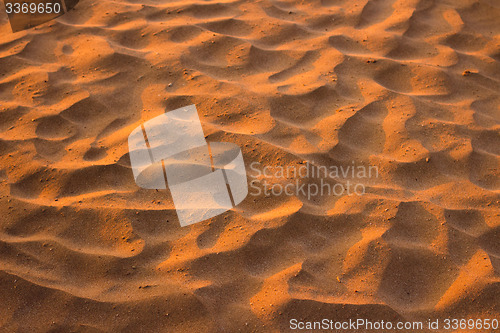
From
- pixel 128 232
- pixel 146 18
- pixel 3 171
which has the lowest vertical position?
pixel 128 232

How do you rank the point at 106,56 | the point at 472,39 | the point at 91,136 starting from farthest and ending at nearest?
the point at 472,39 < the point at 106,56 < the point at 91,136

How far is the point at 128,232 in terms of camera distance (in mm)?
1794

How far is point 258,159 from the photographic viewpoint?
Result: 80.5 inches

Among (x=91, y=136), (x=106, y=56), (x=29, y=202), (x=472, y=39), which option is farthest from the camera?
Result: (x=472, y=39)

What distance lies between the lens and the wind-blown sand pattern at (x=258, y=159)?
1.64 metres

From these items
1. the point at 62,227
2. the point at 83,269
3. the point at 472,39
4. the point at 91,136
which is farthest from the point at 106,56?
the point at 472,39

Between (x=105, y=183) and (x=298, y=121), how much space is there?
3.30 ft

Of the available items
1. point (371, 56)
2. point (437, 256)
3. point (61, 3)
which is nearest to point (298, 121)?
point (371, 56)

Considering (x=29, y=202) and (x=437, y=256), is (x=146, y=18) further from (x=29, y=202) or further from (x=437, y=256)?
(x=437, y=256)

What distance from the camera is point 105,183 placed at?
194 cm

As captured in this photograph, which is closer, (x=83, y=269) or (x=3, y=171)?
(x=83, y=269)

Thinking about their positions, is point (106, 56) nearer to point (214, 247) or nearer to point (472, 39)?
point (214, 247)

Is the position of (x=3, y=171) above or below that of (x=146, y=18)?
below

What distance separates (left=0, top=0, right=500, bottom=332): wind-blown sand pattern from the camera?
1642mm
